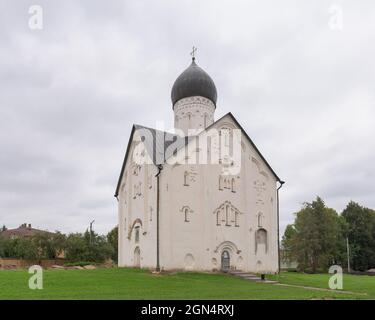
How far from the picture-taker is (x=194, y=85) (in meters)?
35.2

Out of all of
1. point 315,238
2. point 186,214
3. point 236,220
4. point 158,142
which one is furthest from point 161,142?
point 315,238

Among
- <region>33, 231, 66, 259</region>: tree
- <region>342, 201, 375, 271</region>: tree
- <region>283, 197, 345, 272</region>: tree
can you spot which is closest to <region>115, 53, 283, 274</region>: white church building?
<region>33, 231, 66, 259</region>: tree

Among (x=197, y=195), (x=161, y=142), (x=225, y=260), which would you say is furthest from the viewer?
(x=161, y=142)

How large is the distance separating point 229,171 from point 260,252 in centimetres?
716

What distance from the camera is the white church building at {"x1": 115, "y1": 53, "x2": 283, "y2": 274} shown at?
28781mm

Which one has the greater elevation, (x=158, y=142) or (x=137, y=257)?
(x=158, y=142)

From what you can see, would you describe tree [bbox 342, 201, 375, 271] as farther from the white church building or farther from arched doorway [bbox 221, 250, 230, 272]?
arched doorway [bbox 221, 250, 230, 272]

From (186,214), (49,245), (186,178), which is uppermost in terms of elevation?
(186,178)

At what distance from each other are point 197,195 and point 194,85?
419 inches

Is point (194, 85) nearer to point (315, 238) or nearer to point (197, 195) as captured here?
point (197, 195)

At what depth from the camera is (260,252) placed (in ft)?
107

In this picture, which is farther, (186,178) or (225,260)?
(225,260)

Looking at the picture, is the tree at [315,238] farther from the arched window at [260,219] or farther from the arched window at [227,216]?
the arched window at [227,216]
